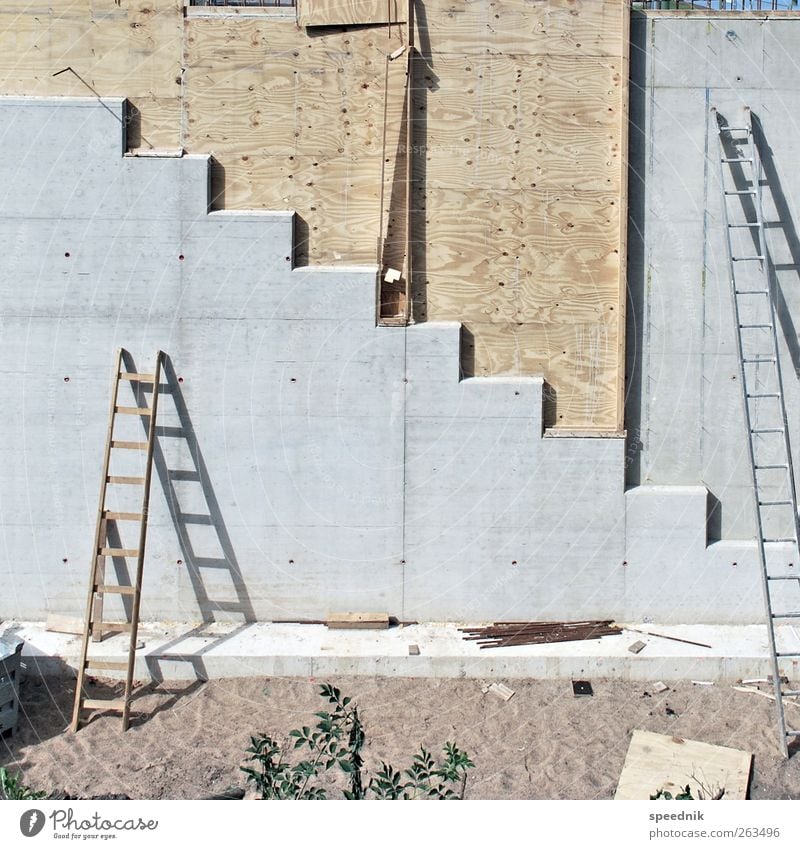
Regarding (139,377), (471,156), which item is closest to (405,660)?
(139,377)

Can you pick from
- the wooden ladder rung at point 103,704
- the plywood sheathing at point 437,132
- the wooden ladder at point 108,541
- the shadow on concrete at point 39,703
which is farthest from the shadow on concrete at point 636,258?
the shadow on concrete at point 39,703

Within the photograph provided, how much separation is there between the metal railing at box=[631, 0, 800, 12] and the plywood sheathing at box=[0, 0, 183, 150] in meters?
4.78

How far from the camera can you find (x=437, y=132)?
8.41m

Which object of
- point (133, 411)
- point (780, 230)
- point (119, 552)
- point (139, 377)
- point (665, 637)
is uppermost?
point (780, 230)

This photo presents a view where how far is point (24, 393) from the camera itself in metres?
8.47

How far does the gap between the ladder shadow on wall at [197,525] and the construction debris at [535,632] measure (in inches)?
95.6

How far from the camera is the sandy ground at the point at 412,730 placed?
6.86 metres

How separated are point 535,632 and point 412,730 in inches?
70.9

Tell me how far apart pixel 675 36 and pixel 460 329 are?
12.1ft

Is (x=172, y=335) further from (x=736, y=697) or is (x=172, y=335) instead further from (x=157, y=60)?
(x=736, y=697)

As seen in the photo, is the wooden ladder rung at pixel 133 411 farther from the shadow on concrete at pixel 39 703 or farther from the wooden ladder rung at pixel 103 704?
the wooden ladder rung at pixel 103 704

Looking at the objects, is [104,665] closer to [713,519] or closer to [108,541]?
[108,541]

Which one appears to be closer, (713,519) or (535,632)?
(535,632)

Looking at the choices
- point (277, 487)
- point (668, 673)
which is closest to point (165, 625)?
point (277, 487)
